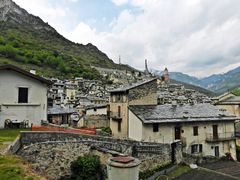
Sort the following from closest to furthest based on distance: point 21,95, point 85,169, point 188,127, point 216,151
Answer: point 85,169
point 21,95
point 188,127
point 216,151

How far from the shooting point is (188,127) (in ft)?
94.0

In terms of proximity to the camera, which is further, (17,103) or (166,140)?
(166,140)

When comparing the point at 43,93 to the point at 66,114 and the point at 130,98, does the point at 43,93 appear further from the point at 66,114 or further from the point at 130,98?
the point at 66,114

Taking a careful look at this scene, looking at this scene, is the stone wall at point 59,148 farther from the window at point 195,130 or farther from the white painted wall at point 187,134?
the window at point 195,130

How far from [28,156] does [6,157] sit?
2.52 metres

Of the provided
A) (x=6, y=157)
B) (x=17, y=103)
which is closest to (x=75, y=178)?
(x=6, y=157)

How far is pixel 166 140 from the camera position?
27.6m

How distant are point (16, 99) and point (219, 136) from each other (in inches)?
916

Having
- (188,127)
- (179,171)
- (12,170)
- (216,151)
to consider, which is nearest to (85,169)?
(12,170)

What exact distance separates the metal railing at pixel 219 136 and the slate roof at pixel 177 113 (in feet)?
6.18

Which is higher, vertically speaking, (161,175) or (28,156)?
(28,156)

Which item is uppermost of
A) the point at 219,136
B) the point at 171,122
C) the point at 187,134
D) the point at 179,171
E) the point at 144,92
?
the point at 144,92

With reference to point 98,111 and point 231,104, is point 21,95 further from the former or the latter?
point 231,104

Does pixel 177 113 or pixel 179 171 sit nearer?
pixel 179 171
